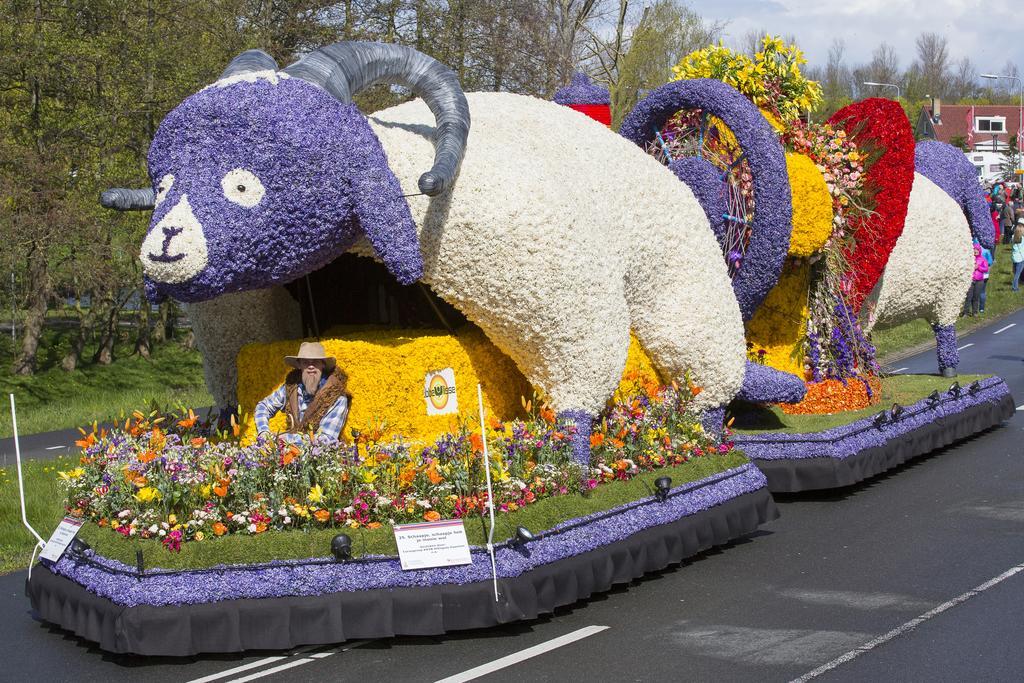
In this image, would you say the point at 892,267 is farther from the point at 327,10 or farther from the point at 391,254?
the point at 327,10

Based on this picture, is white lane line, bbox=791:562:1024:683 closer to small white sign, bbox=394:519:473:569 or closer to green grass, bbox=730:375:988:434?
small white sign, bbox=394:519:473:569

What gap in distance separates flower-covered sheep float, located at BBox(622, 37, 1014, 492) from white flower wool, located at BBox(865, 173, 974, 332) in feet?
0.07

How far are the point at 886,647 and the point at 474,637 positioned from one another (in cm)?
210

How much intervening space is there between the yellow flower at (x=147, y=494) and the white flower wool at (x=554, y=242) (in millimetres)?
1889

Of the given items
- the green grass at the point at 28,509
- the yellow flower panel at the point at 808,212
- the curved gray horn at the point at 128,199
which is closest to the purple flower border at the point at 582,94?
the yellow flower panel at the point at 808,212

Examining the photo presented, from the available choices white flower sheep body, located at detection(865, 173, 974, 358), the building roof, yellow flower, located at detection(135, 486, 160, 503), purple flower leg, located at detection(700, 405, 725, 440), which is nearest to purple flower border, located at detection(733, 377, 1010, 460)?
purple flower leg, located at detection(700, 405, 725, 440)

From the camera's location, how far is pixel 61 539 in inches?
274

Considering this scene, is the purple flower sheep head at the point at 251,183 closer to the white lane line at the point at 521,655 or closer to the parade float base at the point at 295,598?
the parade float base at the point at 295,598

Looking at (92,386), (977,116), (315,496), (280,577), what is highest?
(977,116)

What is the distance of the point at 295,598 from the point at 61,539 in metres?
1.60

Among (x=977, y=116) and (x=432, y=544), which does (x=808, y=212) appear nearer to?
(x=432, y=544)

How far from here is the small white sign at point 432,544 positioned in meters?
6.42

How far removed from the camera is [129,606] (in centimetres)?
622

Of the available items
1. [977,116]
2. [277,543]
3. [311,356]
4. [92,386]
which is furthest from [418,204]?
[977,116]
